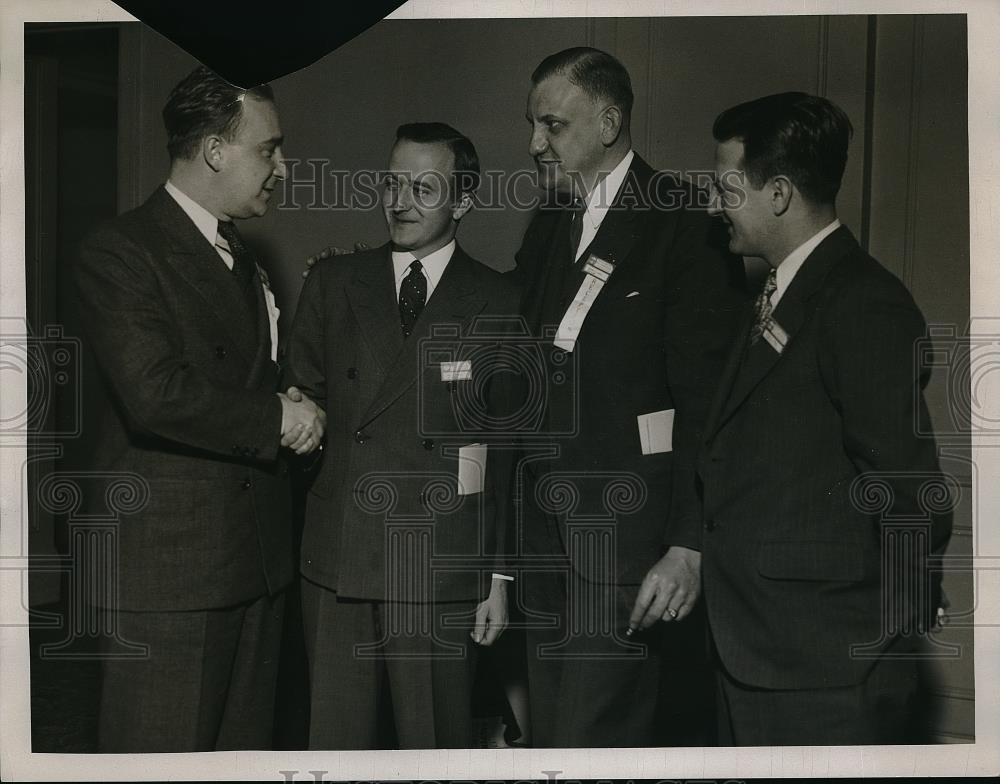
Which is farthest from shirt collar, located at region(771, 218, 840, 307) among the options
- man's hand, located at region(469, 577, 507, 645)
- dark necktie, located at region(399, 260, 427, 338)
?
man's hand, located at region(469, 577, 507, 645)

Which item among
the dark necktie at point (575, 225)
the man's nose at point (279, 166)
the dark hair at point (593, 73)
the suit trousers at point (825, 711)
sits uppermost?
the dark hair at point (593, 73)

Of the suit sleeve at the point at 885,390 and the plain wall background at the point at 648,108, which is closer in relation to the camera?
the suit sleeve at the point at 885,390

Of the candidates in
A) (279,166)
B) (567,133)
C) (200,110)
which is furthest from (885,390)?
(200,110)

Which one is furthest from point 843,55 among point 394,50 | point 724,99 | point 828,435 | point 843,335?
point 394,50

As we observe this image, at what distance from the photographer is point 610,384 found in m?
2.58

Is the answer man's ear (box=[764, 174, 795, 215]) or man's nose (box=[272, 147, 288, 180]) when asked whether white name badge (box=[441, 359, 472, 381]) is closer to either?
man's nose (box=[272, 147, 288, 180])

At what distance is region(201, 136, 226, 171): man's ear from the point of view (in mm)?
2604

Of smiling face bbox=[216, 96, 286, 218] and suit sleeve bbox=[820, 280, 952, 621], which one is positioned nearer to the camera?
suit sleeve bbox=[820, 280, 952, 621]

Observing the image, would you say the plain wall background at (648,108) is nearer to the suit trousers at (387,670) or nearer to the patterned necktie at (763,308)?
the patterned necktie at (763,308)

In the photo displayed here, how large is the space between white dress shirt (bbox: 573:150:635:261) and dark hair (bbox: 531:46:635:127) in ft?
0.36

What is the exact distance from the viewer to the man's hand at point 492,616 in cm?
263

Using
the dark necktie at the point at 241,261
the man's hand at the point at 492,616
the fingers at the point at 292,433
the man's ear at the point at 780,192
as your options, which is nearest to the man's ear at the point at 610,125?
the man's ear at the point at 780,192

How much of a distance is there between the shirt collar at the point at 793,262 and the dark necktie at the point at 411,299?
877 mm

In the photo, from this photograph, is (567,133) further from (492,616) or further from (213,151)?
(492,616)
